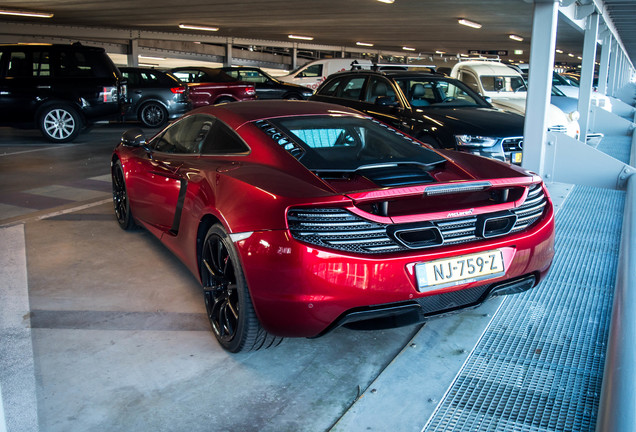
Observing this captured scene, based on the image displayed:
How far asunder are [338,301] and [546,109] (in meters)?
5.12

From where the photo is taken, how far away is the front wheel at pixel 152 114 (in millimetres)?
13734

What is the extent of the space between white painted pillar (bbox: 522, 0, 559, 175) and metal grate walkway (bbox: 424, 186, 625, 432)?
8.28 feet

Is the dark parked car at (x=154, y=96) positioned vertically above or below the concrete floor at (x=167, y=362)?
above

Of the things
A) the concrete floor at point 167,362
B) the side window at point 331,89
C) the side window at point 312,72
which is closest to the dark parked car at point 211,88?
the side window at point 312,72

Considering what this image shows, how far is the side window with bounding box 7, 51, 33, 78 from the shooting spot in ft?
34.7

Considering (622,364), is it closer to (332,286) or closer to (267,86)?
(332,286)

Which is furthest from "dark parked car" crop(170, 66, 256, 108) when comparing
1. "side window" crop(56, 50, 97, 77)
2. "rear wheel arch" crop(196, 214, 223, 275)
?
"rear wheel arch" crop(196, 214, 223, 275)

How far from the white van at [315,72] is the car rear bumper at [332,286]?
1716cm

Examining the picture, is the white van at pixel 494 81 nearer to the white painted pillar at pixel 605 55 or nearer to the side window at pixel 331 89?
the side window at pixel 331 89

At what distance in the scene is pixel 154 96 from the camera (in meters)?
13.7

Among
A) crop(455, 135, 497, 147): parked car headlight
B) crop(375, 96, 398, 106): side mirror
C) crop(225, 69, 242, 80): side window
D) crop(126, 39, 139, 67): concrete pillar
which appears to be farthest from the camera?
crop(126, 39, 139, 67): concrete pillar

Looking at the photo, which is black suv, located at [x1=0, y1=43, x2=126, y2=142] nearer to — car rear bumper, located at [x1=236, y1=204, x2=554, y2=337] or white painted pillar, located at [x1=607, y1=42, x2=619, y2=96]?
car rear bumper, located at [x1=236, y1=204, x2=554, y2=337]

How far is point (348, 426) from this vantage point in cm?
243

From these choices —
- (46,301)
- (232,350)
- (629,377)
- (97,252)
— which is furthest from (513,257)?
(97,252)
